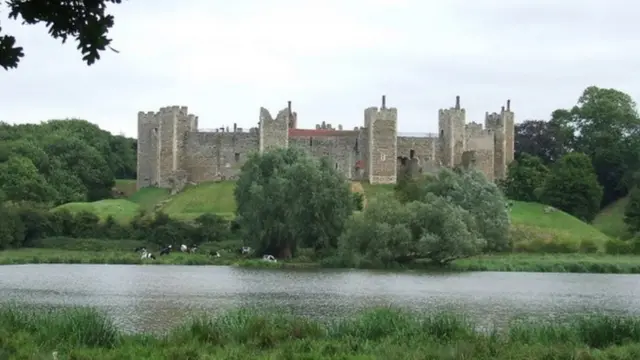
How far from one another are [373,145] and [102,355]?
179ft

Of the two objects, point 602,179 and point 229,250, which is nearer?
point 229,250

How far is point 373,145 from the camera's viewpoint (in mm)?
66125

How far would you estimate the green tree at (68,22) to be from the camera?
20.6ft

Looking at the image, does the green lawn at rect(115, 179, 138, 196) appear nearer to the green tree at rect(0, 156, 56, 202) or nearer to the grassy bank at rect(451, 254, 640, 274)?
the green tree at rect(0, 156, 56, 202)

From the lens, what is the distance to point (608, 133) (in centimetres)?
7262

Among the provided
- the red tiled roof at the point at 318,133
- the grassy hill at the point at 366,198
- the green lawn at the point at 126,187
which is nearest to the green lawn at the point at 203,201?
the grassy hill at the point at 366,198

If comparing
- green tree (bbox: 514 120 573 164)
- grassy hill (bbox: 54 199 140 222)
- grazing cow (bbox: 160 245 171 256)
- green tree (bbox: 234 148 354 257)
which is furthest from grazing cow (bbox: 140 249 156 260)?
green tree (bbox: 514 120 573 164)

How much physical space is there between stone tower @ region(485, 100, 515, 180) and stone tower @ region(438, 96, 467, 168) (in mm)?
3202

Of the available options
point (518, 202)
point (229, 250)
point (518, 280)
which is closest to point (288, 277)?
point (518, 280)

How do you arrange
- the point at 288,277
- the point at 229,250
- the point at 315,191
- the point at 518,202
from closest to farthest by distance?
the point at 288,277 → the point at 315,191 → the point at 229,250 → the point at 518,202

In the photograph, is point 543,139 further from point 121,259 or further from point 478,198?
point 121,259

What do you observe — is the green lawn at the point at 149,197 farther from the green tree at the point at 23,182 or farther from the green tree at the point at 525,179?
the green tree at the point at 525,179

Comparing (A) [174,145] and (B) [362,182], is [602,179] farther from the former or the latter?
(A) [174,145]

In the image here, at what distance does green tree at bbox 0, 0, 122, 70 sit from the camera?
629 cm
